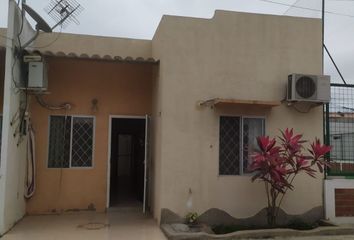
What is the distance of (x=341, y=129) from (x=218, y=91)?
2.92 metres

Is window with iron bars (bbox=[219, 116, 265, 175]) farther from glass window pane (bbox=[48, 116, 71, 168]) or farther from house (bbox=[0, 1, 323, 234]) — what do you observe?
glass window pane (bbox=[48, 116, 71, 168])

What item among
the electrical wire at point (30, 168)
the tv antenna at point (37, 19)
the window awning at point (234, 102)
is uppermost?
the tv antenna at point (37, 19)

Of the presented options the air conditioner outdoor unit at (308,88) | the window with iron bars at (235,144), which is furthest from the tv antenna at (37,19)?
the air conditioner outdoor unit at (308,88)

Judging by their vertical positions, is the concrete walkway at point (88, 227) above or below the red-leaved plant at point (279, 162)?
below

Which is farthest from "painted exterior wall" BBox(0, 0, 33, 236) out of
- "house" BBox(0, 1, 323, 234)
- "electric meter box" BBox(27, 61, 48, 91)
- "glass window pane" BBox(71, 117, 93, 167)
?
"glass window pane" BBox(71, 117, 93, 167)

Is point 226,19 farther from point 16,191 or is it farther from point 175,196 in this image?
point 16,191

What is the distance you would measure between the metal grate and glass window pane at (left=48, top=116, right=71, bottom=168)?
18.9 ft

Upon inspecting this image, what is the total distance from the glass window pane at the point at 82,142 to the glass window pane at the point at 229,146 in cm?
315

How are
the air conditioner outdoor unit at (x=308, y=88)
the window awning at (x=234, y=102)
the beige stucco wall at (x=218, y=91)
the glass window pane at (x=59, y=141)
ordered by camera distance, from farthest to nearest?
the glass window pane at (x=59, y=141), the air conditioner outdoor unit at (x=308, y=88), the beige stucco wall at (x=218, y=91), the window awning at (x=234, y=102)

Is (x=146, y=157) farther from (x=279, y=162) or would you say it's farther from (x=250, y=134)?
(x=279, y=162)

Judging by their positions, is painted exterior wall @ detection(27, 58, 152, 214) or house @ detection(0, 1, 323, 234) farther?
painted exterior wall @ detection(27, 58, 152, 214)

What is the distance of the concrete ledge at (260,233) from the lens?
268 inches

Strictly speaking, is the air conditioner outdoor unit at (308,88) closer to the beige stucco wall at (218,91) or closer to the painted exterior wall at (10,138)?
the beige stucco wall at (218,91)

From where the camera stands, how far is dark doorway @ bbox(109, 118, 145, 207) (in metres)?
10.6
